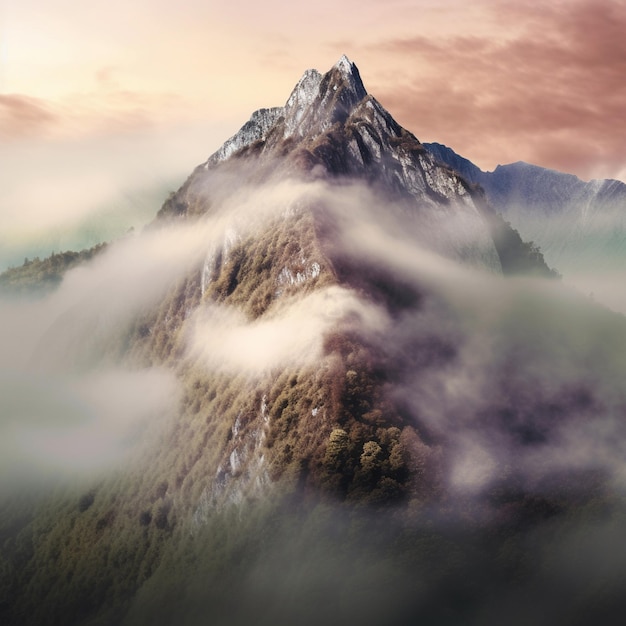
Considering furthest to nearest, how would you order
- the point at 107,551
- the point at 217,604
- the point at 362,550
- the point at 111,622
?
the point at 107,551, the point at 111,622, the point at 217,604, the point at 362,550

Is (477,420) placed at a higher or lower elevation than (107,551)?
higher

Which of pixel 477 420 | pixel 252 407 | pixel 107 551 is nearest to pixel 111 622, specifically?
pixel 107 551

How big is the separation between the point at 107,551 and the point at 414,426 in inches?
3751

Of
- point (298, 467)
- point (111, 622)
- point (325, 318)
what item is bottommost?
point (111, 622)

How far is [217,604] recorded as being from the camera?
154375mm

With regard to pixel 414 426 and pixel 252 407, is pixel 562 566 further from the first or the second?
pixel 252 407

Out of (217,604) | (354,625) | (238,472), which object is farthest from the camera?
(238,472)

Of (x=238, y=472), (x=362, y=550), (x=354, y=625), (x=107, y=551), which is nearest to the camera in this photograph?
(x=354, y=625)

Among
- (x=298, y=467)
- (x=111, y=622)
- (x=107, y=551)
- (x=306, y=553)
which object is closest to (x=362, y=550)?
(x=306, y=553)

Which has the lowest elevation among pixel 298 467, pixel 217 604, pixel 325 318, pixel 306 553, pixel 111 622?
pixel 111 622

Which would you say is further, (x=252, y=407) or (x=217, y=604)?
(x=252, y=407)

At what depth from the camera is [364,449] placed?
5846 inches

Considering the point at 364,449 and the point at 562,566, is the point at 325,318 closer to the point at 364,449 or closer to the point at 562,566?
the point at 364,449

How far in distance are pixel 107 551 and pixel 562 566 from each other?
119m
